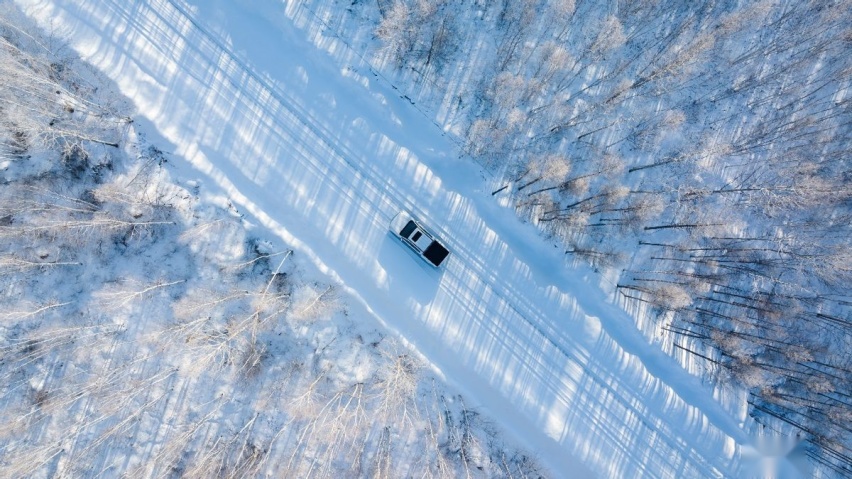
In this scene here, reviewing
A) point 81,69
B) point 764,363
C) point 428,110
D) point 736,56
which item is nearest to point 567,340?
point 764,363

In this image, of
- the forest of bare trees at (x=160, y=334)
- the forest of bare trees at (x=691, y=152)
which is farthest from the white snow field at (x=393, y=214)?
the forest of bare trees at (x=691, y=152)

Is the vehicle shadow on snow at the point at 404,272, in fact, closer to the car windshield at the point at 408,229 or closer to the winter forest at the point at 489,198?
the car windshield at the point at 408,229

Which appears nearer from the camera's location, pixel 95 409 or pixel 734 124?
pixel 95 409

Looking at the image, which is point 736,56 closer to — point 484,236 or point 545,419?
point 484,236

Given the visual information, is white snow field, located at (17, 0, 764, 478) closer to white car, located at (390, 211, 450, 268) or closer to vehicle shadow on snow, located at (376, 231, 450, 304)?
vehicle shadow on snow, located at (376, 231, 450, 304)

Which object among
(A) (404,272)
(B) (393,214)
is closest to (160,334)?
(A) (404,272)

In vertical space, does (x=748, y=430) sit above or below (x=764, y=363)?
below

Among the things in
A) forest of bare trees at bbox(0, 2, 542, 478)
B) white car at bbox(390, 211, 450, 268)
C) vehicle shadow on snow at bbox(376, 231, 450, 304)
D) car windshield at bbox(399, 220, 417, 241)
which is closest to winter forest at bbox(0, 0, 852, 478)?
forest of bare trees at bbox(0, 2, 542, 478)

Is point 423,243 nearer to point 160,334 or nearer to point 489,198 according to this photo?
point 489,198
